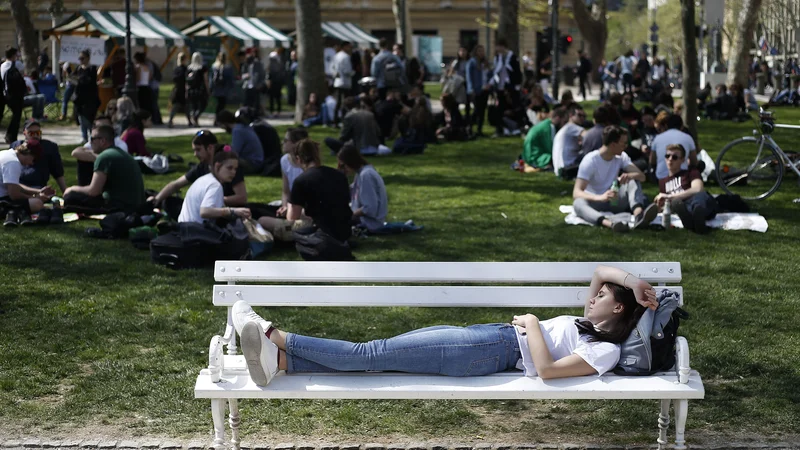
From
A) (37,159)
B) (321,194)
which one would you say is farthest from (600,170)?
(37,159)

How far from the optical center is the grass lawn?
561cm

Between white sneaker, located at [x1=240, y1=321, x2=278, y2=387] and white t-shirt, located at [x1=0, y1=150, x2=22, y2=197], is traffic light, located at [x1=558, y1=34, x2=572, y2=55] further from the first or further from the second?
white sneaker, located at [x1=240, y1=321, x2=278, y2=387]

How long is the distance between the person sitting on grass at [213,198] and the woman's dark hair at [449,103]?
40.2ft

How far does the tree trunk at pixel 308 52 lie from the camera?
995 inches

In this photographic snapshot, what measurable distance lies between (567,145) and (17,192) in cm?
791

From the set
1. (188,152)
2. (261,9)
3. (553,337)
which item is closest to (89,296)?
(553,337)

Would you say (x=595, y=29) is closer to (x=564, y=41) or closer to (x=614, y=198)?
(x=564, y=41)

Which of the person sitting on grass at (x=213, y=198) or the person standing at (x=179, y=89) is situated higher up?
the person standing at (x=179, y=89)

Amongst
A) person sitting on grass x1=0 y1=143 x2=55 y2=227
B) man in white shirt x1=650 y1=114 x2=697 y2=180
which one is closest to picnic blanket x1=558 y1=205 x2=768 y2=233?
man in white shirt x1=650 y1=114 x2=697 y2=180

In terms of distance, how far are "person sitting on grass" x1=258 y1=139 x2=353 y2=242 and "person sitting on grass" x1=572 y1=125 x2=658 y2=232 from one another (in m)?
3.26

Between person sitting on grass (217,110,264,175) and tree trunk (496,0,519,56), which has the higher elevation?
tree trunk (496,0,519,56)

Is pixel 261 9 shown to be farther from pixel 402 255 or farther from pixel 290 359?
pixel 290 359

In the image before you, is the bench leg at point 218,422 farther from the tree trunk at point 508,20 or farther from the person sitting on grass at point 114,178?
the tree trunk at point 508,20

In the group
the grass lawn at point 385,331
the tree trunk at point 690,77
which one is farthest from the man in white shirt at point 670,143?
the tree trunk at point 690,77
